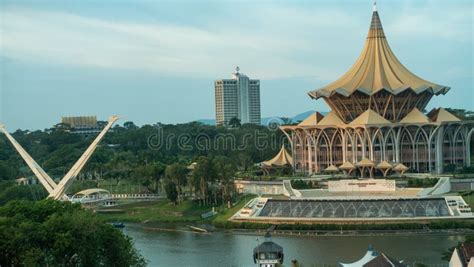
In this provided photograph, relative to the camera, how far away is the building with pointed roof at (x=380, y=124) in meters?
58.3

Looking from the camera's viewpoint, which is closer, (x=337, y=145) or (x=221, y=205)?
(x=221, y=205)

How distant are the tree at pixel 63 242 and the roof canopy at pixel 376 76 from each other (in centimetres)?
3322

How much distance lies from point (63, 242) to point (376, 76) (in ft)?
121

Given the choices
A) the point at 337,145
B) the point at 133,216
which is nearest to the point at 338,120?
the point at 337,145

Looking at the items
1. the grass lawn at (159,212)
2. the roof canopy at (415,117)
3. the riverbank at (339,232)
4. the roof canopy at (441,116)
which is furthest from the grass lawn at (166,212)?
the roof canopy at (441,116)

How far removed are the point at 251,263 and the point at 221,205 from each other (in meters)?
18.5

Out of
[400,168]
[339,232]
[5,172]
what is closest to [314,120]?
[400,168]

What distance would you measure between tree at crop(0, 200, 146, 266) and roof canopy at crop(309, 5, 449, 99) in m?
33.2

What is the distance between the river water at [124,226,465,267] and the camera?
34969mm

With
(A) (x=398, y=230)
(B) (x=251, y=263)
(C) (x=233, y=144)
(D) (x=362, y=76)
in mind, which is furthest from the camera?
(C) (x=233, y=144)

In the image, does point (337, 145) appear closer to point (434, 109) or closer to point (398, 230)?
point (434, 109)

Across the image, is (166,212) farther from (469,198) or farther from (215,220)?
(469,198)

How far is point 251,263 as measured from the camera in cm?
3441

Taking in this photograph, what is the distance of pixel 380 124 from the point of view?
57719 mm
